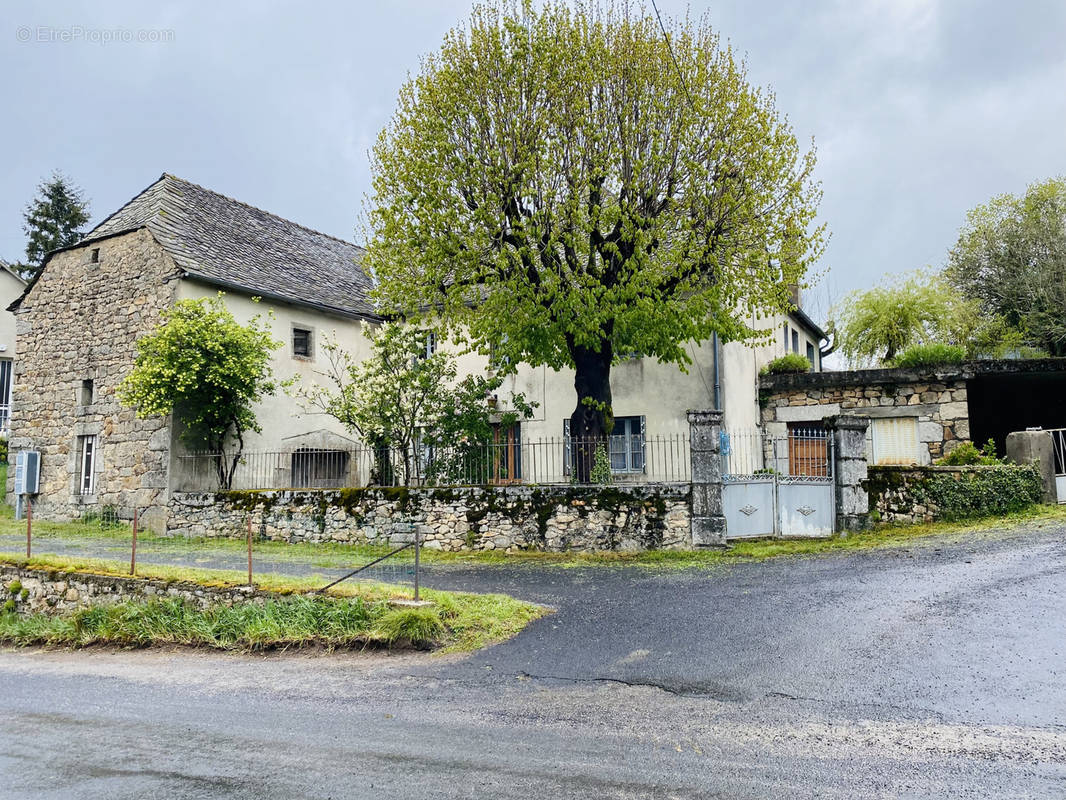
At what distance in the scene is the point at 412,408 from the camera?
53.9 feet

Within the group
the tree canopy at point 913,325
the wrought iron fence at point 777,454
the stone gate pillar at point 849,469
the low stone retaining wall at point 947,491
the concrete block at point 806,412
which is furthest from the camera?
the tree canopy at point 913,325

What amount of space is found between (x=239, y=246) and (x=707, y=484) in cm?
1531

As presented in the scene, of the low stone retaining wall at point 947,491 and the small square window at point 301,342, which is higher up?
the small square window at point 301,342

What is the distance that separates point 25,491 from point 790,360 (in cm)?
2005

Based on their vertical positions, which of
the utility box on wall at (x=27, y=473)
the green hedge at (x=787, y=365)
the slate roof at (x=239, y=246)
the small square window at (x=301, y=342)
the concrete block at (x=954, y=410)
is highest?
the slate roof at (x=239, y=246)

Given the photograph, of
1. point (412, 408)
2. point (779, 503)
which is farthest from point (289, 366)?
point (779, 503)

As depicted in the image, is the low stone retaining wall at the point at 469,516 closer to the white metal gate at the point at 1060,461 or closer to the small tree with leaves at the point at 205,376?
the small tree with leaves at the point at 205,376

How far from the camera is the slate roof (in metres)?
19.6

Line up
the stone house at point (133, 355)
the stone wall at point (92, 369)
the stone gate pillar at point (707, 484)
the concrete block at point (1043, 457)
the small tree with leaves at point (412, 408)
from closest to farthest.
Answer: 1. the stone gate pillar at point (707, 484)
2. the concrete block at point (1043, 457)
3. the small tree with leaves at point (412, 408)
4. the stone house at point (133, 355)
5. the stone wall at point (92, 369)

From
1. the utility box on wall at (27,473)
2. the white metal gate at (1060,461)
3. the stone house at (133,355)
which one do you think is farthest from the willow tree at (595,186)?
the utility box on wall at (27,473)

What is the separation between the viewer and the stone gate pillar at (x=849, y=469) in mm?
13781

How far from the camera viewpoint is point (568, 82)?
46.7ft

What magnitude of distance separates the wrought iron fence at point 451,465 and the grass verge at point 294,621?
219 inches

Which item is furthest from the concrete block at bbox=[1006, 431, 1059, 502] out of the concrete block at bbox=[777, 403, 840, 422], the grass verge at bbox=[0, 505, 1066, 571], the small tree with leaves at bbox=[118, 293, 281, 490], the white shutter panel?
the small tree with leaves at bbox=[118, 293, 281, 490]
